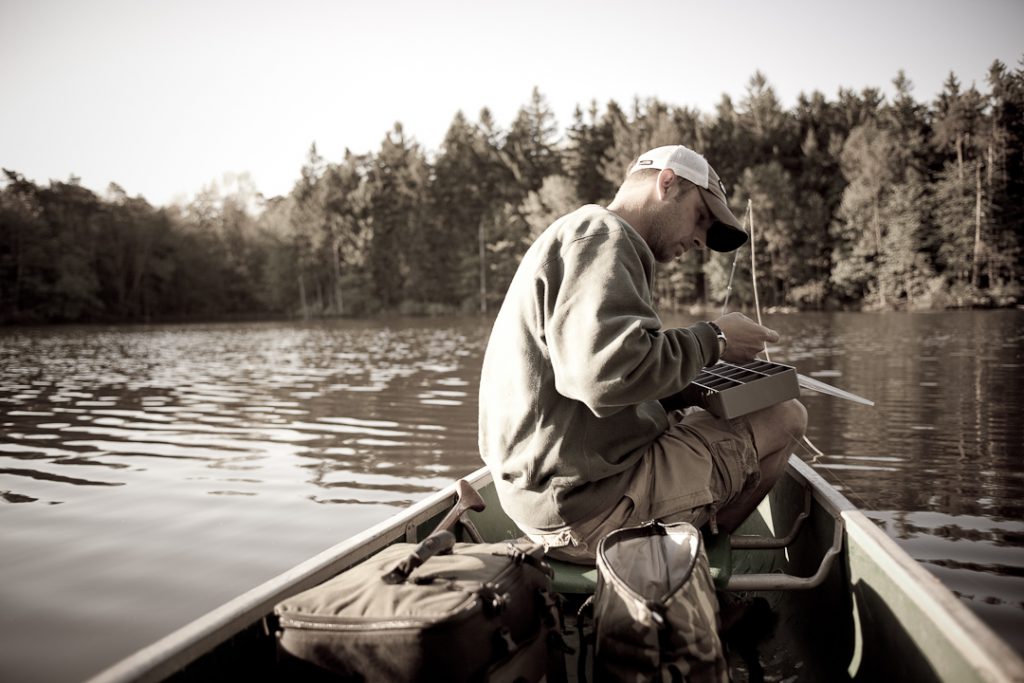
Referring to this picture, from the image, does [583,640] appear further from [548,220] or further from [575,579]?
[548,220]

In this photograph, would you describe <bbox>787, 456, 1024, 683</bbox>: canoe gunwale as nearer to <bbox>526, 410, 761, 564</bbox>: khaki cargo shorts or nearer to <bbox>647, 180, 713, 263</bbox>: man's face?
<bbox>526, 410, 761, 564</bbox>: khaki cargo shorts

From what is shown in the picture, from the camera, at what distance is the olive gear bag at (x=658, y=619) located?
170 centimetres

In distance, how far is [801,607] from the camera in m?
2.75

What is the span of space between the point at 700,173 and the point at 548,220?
2152 inches

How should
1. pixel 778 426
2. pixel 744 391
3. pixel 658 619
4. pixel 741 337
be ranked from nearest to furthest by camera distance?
pixel 658 619 < pixel 741 337 < pixel 744 391 < pixel 778 426

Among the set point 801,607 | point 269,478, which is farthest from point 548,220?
point 801,607

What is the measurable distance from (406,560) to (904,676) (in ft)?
4.09

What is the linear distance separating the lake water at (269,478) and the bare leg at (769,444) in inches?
58.9

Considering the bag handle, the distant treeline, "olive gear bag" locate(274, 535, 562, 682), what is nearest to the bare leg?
"olive gear bag" locate(274, 535, 562, 682)

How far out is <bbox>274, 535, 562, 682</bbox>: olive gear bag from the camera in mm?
1501

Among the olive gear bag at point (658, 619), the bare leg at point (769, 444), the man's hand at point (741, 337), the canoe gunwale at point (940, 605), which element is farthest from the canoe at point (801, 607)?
the man's hand at point (741, 337)

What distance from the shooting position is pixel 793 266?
49.2 meters

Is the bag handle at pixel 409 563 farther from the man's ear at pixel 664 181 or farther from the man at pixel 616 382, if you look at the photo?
the man's ear at pixel 664 181

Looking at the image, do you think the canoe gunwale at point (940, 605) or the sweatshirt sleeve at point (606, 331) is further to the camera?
the sweatshirt sleeve at point (606, 331)
